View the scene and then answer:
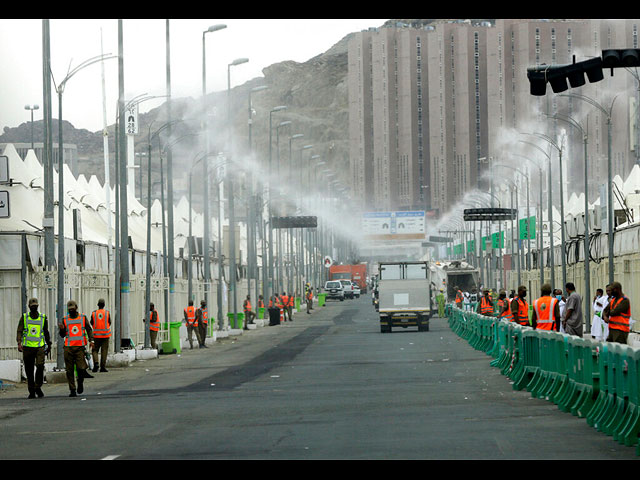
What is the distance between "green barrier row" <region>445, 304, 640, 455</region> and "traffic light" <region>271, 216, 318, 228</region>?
214ft

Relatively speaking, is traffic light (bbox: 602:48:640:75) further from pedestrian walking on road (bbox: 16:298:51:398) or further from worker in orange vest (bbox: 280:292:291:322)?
worker in orange vest (bbox: 280:292:291:322)

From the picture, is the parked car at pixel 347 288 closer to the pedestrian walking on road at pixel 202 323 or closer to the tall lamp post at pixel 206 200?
the tall lamp post at pixel 206 200

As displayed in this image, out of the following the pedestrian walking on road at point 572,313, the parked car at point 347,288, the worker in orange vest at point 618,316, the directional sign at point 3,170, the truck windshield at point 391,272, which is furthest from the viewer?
the parked car at point 347,288

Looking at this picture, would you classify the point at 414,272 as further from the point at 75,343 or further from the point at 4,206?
the point at 75,343

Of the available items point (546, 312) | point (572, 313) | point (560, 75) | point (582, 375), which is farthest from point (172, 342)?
point (582, 375)

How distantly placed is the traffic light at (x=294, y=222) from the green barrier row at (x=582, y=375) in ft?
214

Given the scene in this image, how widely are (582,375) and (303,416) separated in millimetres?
3915

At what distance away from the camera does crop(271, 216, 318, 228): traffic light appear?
93.8 meters

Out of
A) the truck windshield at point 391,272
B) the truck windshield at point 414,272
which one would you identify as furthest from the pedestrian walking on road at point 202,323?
the truck windshield at point 414,272

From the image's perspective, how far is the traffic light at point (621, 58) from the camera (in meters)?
22.5

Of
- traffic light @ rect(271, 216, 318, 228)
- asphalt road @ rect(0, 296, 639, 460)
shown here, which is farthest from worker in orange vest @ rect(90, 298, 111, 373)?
traffic light @ rect(271, 216, 318, 228)
